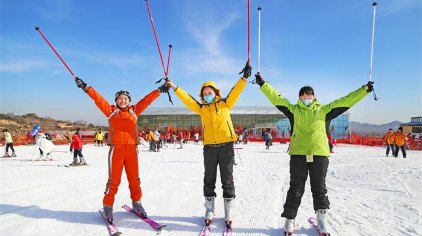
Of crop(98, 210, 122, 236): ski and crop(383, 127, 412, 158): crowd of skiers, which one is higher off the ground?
crop(383, 127, 412, 158): crowd of skiers

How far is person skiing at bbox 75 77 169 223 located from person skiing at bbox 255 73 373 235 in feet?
6.51

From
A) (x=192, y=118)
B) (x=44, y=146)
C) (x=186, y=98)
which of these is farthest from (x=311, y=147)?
(x=192, y=118)

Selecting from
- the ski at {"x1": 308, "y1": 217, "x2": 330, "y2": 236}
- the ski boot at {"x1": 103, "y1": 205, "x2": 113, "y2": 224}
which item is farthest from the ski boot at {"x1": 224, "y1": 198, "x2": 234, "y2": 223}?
the ski boot at {"x1": 103, "y1": 205, "x2": 113, "y2": 224}

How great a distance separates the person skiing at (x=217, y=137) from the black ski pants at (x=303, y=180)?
0.81 m

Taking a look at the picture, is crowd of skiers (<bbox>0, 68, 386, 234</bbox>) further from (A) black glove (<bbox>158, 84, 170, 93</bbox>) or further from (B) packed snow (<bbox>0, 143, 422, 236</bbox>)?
(B) packed snow (<bbox>0, 143, 422, 236</bbox>)

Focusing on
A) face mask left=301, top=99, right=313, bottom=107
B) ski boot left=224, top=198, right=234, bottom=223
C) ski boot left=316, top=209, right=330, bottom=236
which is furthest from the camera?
ski boot left=224, top=198, right=234, bottom=223

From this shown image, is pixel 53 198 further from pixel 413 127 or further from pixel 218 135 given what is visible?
pixel 413 127

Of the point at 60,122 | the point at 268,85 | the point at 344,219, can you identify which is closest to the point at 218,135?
the point at 268,85

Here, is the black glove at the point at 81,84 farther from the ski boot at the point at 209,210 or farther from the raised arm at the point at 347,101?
the raised arm at the point at 347,101

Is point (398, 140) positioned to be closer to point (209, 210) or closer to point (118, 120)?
point (209, 210)

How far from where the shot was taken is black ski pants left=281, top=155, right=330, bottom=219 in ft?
12.7

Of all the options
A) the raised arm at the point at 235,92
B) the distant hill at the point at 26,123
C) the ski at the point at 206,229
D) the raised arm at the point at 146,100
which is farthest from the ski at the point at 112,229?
the distant hill at the point at 26,123

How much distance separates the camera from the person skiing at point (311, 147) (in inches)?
152

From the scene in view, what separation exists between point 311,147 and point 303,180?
0.43 meters
